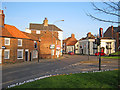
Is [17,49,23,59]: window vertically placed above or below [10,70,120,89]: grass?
above

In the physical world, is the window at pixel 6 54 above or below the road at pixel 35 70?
above

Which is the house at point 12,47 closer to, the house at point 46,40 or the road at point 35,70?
the road at point 35,70

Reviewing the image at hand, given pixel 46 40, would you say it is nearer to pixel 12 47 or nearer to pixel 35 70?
pixel 12 47

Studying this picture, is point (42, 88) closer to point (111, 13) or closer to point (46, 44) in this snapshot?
point (111, 13)

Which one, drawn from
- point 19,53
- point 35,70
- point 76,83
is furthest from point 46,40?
point 76,83

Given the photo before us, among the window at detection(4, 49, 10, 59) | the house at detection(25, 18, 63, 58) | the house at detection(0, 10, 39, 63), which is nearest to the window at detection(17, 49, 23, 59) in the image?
the house at detection(0, 10, 39, 63)

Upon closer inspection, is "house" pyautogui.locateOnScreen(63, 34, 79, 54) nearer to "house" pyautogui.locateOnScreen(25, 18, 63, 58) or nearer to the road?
"house" pyautogui.locateOnScreen(25, 18, 63, 58)

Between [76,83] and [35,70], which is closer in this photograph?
[76,83]

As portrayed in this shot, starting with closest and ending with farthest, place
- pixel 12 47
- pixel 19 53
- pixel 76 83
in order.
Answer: pixel 76 83 < pixel 12 47 < pixel 19 53

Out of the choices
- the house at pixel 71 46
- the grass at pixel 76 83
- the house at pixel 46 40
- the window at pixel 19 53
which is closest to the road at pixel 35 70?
the grass at pixel 76 83

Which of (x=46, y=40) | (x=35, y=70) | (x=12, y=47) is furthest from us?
(x=46, y=40)

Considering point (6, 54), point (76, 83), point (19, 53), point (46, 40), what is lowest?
point (76, 83)

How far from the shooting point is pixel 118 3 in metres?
7.80

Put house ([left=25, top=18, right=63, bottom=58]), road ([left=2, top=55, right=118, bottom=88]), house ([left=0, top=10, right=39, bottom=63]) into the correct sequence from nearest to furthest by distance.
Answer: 1. road ([left=2, top=55, right=118, bottom=88])
2. house ([left=0, top=10, right=39, bottom=63])
3. house ([left=25, top=18, right=63, bottom=58])
